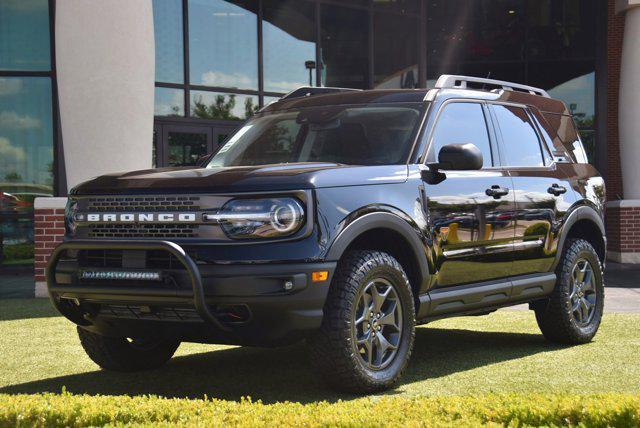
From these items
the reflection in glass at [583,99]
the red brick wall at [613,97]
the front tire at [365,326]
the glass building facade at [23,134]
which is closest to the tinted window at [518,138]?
the front tire at [365,326]

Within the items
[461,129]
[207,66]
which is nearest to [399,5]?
[207,66]

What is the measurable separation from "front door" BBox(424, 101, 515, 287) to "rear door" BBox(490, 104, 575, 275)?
0.15 m

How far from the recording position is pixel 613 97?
22.5 metres

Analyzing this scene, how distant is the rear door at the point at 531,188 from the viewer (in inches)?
296

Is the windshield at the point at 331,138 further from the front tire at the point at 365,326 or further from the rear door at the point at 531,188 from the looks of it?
the rear door at the point at 531,188

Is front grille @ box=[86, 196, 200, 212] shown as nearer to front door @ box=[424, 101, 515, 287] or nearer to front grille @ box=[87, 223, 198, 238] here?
front grille @ box=[87, 223, 198, 238]

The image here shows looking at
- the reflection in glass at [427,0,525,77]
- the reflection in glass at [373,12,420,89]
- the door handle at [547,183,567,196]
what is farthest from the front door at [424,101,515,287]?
the reflection in glass at [427,0,525,77]

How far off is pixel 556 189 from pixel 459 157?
5.97 feet

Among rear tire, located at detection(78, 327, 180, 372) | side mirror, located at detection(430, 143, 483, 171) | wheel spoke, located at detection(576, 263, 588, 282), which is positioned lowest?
rear tire, located at detection(78, 327, 180, 372)

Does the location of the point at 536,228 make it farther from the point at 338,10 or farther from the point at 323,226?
the point at 338,10

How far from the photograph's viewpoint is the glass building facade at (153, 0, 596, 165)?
59.2 feet

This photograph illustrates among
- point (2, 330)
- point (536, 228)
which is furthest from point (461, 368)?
point (2, 330)

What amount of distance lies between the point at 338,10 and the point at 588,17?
23.2 ft

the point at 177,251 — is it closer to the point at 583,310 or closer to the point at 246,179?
the point at 246,179
